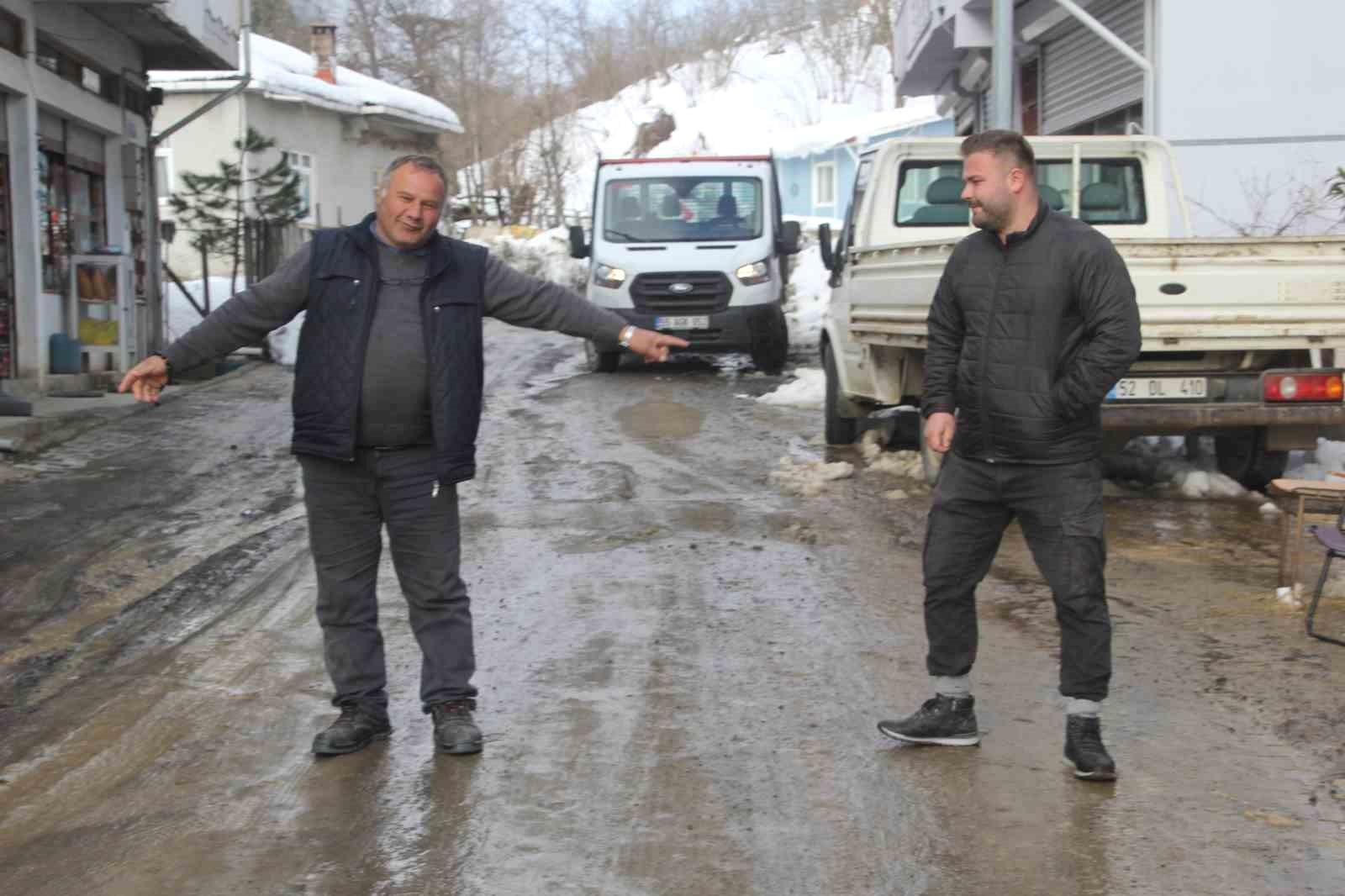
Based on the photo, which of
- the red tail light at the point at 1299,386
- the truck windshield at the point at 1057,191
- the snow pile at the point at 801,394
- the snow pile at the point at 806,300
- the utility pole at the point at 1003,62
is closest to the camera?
the red tail light at the point at 1299,386

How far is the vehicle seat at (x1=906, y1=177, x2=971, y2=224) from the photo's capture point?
11.6m

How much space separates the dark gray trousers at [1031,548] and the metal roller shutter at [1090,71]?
12119mm

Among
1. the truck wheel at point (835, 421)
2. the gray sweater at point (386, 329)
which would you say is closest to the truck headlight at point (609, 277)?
the truck wheel at point (835, 421)

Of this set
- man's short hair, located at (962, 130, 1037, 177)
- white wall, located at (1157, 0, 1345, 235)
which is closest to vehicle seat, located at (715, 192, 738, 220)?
white wall, located at (1157, 0, 1345, 235)

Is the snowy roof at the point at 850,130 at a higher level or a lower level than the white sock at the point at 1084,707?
higher

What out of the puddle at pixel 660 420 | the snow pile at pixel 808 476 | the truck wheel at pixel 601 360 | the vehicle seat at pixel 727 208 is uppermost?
the vehicle seat at pixel 727 208

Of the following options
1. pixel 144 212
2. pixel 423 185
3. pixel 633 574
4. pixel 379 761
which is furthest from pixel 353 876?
pixel 144 212

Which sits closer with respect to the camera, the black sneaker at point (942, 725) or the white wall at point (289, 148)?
the black sneaker at point (942, 725)

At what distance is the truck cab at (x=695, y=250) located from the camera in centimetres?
1811

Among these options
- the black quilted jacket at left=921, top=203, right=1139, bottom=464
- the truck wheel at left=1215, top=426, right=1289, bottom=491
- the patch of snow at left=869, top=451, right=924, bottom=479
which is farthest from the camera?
the patch of snow at left=869, top=451, right=924, bottom=479

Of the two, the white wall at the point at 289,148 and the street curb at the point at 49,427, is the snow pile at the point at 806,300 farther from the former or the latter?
the street curb at the point at 49,427

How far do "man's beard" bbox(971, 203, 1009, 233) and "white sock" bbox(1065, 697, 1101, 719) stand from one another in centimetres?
140

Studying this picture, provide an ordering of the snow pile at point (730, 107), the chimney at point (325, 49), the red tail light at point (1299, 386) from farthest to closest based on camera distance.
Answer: the snow pile at point (730, 107) → the chimney at point (325, 49) → the red tail light at point (1299, 386)

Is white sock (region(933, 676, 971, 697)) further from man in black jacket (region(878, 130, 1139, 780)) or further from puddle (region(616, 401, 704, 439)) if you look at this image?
puddle (region(616, 401, 704, 439))
